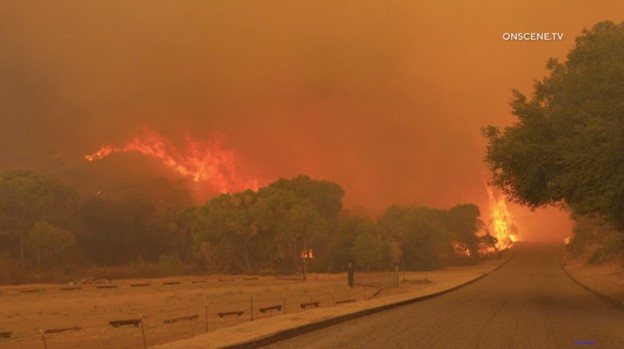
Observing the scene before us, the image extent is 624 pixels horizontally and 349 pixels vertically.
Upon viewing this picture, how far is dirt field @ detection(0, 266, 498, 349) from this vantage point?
20.6m

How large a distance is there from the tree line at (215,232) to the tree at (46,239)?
0.11 metres

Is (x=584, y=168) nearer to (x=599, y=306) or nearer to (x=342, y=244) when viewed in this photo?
(x=599, y=306)

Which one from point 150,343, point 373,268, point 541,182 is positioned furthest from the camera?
point 373,268

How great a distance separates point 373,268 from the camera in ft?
249

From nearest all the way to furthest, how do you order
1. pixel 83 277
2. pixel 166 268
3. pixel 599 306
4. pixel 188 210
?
pixel 599 306 < pixel 83 277 < pixel 166 268 < pixel 188 210

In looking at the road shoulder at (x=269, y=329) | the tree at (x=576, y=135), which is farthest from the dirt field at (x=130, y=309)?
the tree at (x=576, y=135)

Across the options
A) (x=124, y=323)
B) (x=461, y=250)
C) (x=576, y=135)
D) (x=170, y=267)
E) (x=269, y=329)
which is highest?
(x=576, y=135)

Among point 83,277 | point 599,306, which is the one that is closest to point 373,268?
point 83,277

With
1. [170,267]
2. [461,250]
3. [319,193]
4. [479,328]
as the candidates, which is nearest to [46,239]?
[170,267]

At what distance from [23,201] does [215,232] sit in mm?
22516

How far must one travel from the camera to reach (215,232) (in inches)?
2731

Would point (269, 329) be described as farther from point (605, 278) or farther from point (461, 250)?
point (461, 250)

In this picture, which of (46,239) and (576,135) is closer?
(576,135)

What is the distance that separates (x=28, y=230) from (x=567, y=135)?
63.8 m
